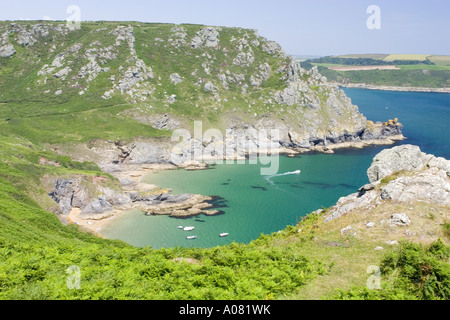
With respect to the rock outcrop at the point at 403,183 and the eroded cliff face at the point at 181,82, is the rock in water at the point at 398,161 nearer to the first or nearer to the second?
the rock outcrop at the point at 403,183

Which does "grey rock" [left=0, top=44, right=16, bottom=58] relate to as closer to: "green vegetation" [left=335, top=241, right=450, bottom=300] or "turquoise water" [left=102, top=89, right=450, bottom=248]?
"turquoise water" [left=102, top=89, right=450, bottom=248]

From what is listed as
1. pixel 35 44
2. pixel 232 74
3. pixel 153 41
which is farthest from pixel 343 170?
pixel 35 44

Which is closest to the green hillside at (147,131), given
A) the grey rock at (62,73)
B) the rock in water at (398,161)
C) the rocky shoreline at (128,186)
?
the grey rock at (62,73)

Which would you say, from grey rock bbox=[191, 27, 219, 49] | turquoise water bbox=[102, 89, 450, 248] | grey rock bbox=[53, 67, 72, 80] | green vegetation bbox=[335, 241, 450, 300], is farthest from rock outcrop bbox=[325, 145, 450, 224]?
grey rock bbox=[191, 27, 219, 49]

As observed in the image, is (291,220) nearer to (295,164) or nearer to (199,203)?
(199,203)

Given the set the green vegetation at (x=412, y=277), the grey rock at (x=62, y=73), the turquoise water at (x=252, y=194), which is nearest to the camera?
the green vegetation at (x=412, y=277)

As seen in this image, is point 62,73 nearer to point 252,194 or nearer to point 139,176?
point 139,176

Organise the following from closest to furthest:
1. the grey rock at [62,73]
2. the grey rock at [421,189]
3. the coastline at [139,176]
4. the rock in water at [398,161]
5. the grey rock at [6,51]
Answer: the grey rock at [421,189]
the rock in water at [398,161]
the coastline at [139,176]
the grey rock at [62,73]
the grey rock at [6,51]
